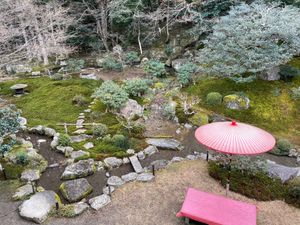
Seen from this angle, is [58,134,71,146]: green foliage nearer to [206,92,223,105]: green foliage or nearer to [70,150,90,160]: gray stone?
[70,150,90,160]: gray stone

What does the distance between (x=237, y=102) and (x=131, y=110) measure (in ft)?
14.5

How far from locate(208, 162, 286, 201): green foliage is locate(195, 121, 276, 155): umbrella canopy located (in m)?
1.47

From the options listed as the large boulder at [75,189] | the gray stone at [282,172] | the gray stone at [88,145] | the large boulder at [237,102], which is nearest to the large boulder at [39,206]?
the large boulder at [75,189]

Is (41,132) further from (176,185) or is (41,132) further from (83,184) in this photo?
(176,185)

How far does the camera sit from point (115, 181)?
7773 millimetres

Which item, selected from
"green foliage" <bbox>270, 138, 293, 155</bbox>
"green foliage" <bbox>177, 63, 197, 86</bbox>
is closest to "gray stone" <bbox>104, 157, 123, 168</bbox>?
"green foliage" <bbox>270, 138, 293, 155</bbox>

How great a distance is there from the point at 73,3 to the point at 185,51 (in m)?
9.14

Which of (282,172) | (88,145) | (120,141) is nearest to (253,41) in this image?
(282,172)

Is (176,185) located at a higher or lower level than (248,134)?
lower

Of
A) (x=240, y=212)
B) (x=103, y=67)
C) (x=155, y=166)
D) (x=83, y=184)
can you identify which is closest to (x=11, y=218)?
(x=83, y=184)

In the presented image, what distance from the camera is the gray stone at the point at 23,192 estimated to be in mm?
7008

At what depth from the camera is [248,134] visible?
6.31 meters

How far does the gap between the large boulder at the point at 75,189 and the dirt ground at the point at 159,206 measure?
587mm

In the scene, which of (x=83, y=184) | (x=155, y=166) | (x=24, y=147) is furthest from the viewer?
(x=24, y=147)
